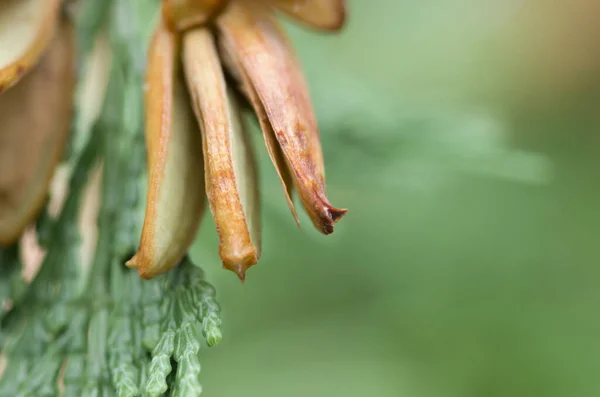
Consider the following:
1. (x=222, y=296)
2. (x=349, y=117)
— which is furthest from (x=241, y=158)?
(x=222, y=296)

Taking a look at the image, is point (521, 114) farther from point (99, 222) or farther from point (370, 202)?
point (99, 222)

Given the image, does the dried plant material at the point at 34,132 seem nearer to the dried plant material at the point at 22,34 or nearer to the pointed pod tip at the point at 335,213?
the dried plant material at the point at 22,34

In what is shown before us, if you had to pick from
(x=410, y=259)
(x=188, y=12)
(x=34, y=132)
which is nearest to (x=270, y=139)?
(x=188, y=12)

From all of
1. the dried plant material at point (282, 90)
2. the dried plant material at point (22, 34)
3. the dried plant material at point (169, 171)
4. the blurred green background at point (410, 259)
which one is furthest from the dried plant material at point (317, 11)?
the blurred green background at point (410, 259)

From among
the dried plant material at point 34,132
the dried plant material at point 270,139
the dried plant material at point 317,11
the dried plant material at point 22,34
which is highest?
the dried plant material at point 317,11

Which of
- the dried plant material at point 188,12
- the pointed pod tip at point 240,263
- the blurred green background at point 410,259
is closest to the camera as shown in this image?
the pointed pod tip at point 240,263

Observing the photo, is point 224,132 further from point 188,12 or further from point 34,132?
point 34,132

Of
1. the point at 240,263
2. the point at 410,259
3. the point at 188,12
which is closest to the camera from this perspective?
the point at 240,263
